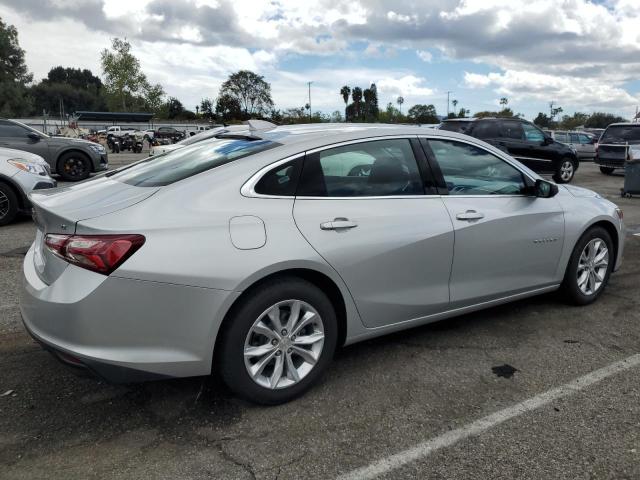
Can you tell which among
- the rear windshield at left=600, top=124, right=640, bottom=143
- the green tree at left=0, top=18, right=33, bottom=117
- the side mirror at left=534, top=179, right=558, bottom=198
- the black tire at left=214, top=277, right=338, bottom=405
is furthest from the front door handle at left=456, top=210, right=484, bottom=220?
the green tree at left=0, top=18, right=33, bottom=117

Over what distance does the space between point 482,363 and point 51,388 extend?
8.73 feet

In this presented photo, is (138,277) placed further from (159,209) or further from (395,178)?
(395,178)

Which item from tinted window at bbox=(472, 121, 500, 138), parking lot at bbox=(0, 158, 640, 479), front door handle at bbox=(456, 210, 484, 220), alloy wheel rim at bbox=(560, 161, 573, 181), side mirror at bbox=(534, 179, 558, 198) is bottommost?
parking lot at bbox=(0, 158, 640, 479)

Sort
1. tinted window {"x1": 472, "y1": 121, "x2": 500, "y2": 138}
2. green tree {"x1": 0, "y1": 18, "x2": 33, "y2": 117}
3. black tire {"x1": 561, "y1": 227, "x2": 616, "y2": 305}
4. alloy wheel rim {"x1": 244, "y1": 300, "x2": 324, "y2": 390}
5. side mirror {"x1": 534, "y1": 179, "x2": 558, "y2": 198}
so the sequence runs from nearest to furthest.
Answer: alloy wheel rim {"x1": 244, "y1": 300, "x2": 324, "y2": 390}
side mirror {"x1": 534, "y1": 179, "x2": 558, "y2": 198}
black tire {"x1": 561, "y1": 227, "x2": 616, "y2": 305}
tinted window {"x1": 472, "y1": 121, "x2": 500, "y2": 138}
green tree {"x1": 0, "y1": 18, "x2": 33, "y2": 117}

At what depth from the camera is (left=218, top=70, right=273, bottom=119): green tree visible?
11306cm

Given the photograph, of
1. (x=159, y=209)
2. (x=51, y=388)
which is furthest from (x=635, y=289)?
(x=51, y=388)

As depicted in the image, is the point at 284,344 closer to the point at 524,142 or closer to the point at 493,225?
the point at 493,225

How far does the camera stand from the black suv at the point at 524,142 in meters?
13.8

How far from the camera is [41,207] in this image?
2.95 m

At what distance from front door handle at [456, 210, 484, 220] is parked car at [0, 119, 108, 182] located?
1044cm

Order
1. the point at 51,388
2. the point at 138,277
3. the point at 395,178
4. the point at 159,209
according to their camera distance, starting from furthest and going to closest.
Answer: the point at 395,178, the point at 51,388, the point at 159,209, the point at 138,277

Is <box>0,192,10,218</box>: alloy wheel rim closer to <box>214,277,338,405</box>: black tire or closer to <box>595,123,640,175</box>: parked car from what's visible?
<box>214,277,338,405</box>: black tire

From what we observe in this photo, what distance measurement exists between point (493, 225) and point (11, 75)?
86.7 meters

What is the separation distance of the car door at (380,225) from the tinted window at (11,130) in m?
10.3
